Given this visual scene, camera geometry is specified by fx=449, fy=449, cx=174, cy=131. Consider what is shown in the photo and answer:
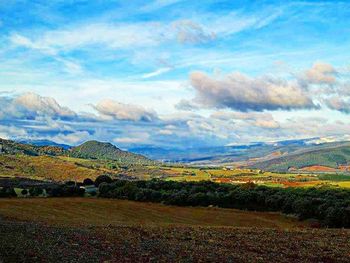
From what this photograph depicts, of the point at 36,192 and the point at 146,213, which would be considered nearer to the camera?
the point at 146,213

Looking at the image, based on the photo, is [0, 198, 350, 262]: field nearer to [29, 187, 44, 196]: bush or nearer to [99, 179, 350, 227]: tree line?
[99, 179, 350, 227]: tree line

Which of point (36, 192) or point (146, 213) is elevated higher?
point (36, 192)

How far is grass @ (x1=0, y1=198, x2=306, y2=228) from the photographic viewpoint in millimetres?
72375

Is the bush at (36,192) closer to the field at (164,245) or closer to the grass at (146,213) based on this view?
the grass at (146,213)

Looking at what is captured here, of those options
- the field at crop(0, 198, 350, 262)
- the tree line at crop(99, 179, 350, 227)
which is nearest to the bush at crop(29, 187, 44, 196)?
the tree line at crop(99, 179, 350, 227)

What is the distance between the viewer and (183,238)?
38344 millimetres

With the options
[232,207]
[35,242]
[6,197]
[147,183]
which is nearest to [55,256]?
[35,242]

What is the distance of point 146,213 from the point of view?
267ft

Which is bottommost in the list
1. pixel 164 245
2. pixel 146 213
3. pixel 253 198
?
pixel 146 213

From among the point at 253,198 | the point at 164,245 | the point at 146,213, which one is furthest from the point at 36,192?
the point at 164,245

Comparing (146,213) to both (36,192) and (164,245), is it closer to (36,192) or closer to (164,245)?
(36,192)

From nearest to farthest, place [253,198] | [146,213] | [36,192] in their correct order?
[146,213], [253,198], [36,192]

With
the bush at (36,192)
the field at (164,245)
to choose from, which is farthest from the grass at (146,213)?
the field at (164,245)

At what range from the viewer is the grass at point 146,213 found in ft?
237
